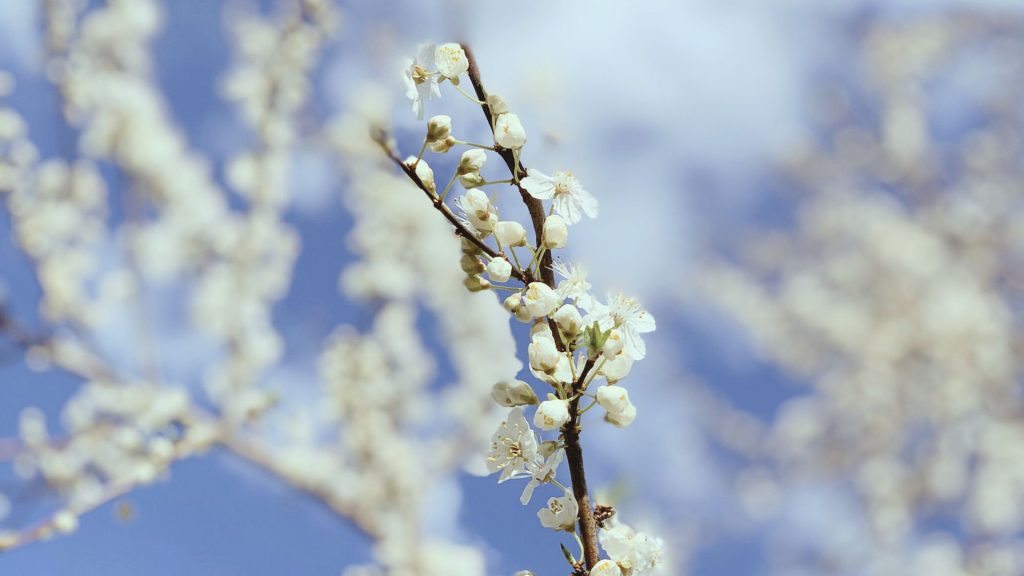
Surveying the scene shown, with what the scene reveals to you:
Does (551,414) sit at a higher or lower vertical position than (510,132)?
lower

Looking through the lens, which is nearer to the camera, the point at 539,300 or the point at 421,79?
the point at 539,300

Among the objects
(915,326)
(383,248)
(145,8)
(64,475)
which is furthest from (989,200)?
(64,475)

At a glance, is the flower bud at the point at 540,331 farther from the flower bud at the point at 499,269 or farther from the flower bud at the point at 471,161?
the flower bud at the point at 471,161

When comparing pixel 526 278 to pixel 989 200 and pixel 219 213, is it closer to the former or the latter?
pixel 219 213

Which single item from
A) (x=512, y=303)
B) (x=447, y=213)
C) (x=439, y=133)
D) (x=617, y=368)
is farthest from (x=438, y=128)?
(x=617, y=368)

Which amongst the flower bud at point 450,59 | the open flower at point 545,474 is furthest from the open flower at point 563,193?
the open flower at point 545,474

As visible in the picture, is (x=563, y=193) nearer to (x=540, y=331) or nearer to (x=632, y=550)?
(x=540, y=331)

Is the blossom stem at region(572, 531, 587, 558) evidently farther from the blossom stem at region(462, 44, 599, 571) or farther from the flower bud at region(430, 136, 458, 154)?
the flower bud at region(430, 136, 458, 154)
